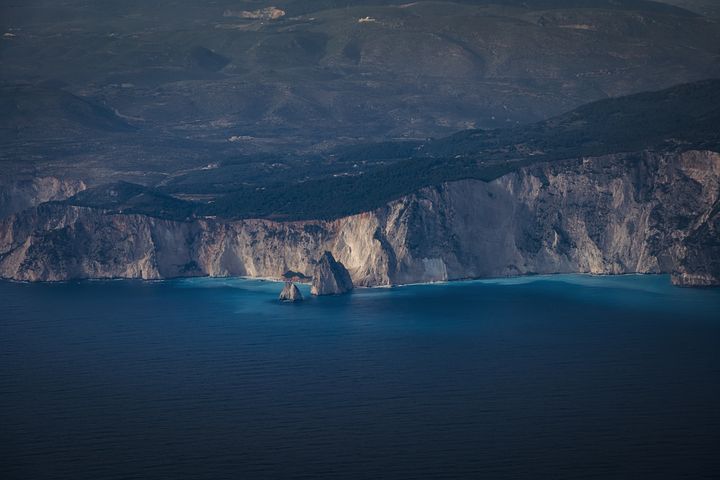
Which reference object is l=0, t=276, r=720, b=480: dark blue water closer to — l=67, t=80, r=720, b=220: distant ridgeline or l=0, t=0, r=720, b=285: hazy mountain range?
l=0, t=0, r=720, b=285: hazy mountain range

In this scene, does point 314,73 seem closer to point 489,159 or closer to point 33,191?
point 33,191

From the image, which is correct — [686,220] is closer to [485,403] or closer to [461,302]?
[461,302]

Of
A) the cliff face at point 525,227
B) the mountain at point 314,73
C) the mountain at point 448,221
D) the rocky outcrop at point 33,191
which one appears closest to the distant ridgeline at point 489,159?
the mountain at point 448,221

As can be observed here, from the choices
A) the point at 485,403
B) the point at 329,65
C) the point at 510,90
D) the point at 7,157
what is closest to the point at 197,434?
the point at 485,403

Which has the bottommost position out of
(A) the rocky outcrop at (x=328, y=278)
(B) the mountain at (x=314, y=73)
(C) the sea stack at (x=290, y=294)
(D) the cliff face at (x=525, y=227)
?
(C) the sea stack at (x=290, y=294)

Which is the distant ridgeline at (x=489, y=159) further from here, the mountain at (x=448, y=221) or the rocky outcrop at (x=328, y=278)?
the rocky outcrop at (x=328, y=278)

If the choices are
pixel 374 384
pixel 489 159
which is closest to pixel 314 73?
pixel 489 159

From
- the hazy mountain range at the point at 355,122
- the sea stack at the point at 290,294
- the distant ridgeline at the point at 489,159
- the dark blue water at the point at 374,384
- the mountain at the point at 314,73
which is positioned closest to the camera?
the dark blue water at the point at 374,384
